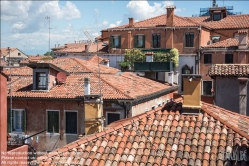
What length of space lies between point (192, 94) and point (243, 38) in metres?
23.6

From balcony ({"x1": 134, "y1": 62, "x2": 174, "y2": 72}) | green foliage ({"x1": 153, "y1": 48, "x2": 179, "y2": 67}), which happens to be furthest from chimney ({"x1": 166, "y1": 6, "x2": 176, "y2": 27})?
balcony ({"x1": 134, "y1": 62, "x2": 174, "y2": 72})

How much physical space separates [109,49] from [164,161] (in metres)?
31.4

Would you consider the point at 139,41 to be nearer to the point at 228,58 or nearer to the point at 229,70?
the point at 228,58

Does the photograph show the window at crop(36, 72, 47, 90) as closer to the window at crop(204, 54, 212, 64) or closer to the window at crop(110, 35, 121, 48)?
the window at crop(204, 54, 212, 64)

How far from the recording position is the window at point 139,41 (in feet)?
121

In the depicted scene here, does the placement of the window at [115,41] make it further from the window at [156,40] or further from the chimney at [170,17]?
the chimney at [170,17]

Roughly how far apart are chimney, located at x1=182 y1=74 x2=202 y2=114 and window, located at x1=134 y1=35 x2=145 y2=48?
2716 cm

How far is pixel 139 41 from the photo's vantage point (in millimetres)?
37000

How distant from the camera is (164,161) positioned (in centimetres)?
791

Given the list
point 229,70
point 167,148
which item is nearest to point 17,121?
point 229,70

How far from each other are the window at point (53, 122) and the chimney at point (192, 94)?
978 cm

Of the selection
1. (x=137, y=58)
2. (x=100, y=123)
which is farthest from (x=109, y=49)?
(x=100, y=123)

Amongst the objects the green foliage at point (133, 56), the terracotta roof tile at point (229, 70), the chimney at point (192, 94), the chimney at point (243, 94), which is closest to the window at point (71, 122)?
the terracotta roof tile at point (229, 70)

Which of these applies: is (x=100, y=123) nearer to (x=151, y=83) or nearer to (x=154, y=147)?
(x=154, y=147)
